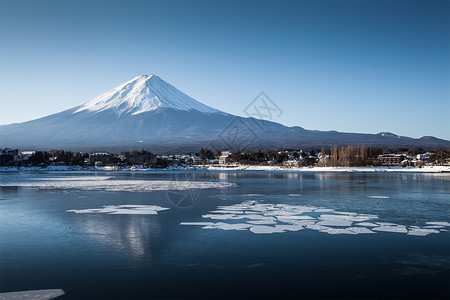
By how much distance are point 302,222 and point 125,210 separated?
6.41 meters

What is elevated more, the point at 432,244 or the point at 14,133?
the point at 14,133

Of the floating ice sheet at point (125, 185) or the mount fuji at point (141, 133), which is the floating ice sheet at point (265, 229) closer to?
the floating ice sheet at point (125, 185)

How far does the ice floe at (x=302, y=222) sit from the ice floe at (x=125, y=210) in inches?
87.9

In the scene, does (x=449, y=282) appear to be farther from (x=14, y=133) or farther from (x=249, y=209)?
(x=14, y=133)

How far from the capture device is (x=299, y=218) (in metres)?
12.9

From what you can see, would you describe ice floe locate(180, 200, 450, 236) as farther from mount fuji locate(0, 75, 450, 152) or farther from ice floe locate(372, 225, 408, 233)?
mount fuji locate(0, 75, 450, 152)

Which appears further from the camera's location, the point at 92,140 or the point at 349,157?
the point at 92,140

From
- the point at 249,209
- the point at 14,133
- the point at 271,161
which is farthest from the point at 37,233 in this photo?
the point at 14,133

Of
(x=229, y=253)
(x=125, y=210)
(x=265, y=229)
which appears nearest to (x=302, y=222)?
(x=265, y=229)

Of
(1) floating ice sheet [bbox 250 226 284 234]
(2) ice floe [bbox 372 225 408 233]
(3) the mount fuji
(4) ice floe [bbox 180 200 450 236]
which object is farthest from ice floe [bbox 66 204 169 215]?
(3) the mount fuji

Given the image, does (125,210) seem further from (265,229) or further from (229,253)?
(229,253)

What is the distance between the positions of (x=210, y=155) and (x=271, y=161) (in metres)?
31.9

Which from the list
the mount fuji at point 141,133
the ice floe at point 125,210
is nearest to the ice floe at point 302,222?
the ice floe at point 125,210

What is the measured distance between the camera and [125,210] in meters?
14.9
